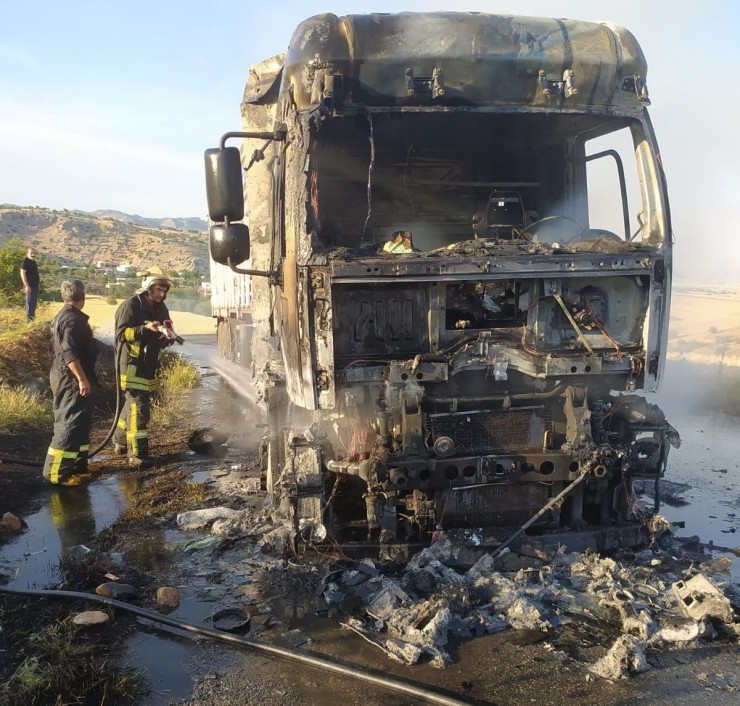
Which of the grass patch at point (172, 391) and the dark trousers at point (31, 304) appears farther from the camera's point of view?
the dark trousers at point (31, 304)

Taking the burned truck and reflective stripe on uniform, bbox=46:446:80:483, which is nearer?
the burned truck

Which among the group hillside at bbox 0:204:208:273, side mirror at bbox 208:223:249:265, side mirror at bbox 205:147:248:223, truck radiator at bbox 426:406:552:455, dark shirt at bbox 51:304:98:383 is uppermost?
side mirror at bbox 205:147:248:223

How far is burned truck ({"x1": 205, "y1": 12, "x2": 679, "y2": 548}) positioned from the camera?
157 inches

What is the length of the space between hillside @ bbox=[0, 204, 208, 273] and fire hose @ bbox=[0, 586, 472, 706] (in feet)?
215

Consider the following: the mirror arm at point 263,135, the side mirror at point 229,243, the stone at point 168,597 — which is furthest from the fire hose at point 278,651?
the mirror arm at point 263,135

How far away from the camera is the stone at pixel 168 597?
3.85 metres

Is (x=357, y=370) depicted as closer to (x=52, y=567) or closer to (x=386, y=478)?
(x=386, y=478)

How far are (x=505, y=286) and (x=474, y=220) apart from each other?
1.06 m

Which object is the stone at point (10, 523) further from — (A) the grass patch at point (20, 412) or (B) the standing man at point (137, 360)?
(A) the grass patch at point (20, 412)

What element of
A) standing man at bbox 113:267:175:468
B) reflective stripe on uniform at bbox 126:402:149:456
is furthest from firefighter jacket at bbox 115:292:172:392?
reflective stripe on uniform at bbox 126:402:149:456

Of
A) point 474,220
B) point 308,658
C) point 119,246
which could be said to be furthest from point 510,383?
point 119,246

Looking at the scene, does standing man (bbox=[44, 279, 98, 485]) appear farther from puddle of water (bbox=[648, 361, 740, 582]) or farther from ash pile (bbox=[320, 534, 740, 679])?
puddle of water (bbox=[648, 361, 740, 582])

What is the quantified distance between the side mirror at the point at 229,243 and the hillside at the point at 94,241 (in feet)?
212

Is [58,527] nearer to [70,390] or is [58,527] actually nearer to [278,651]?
[70,390]
